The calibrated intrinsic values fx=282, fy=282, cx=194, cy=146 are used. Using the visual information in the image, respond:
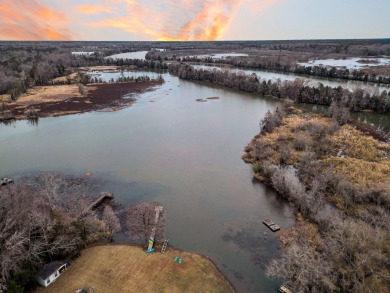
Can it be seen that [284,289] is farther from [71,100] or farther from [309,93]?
[71,100]

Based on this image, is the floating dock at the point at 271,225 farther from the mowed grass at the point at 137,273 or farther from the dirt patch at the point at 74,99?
the dirt patch at the point at 74,99

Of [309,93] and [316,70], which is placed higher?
[316,70]

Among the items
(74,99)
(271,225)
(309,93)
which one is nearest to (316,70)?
(309,93)

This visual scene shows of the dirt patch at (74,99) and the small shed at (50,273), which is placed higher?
the dirt patch at (74,99)

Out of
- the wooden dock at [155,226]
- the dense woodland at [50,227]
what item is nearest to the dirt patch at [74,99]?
the dense woodland at [50,227]

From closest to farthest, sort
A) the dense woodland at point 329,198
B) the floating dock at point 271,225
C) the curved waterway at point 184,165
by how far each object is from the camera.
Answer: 1. the dense woodland at point 329,198
2. the curved waterway at point 184,165
3. the floating dock at point 271,225

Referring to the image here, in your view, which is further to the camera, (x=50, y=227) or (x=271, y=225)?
(x=271, y=225)
